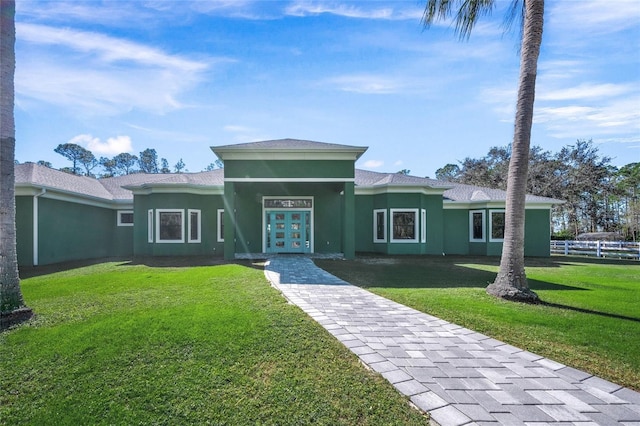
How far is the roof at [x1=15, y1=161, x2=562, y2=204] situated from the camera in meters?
13.3

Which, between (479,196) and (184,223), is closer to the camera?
(184,223)

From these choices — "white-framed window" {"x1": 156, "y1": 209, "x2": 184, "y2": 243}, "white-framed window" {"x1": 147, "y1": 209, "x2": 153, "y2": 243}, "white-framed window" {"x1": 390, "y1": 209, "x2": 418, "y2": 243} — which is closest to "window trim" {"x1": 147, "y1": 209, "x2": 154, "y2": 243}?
"white-framed window" {"x1": 147, "y1": 209, "x2": 153, "y2": 243}

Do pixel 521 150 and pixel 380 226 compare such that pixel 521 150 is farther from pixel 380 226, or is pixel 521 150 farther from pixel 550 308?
pixel 380 226

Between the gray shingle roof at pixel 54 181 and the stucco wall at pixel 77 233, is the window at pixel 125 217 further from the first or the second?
the gray shingle roof at pixel 54 181

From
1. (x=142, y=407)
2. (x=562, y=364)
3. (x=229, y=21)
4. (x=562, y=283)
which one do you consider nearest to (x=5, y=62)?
(x=229, y=21)

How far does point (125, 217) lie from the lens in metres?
17.4

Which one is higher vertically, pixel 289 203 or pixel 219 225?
pixel 289 203

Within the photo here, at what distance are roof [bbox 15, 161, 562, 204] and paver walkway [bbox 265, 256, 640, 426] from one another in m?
11.4

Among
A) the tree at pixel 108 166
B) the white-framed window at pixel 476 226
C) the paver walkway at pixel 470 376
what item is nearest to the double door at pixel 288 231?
the white-framed window at pixel 476 226

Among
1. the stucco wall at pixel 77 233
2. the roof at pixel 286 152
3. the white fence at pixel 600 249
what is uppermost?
the roof at pixel 286 152

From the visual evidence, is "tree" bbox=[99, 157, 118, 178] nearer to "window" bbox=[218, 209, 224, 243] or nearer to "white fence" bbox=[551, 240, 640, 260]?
"window" bbox=[218, 209, 224, 243]

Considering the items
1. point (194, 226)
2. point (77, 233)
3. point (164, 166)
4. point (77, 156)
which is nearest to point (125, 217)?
point (77, 233)

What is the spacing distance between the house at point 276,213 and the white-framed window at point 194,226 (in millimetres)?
48

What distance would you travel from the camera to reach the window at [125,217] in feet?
56.7
